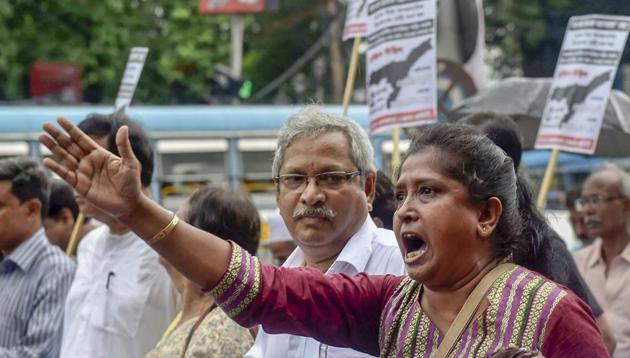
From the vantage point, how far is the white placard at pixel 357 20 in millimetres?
6780

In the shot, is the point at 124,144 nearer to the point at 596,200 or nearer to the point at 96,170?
the point at 96,170

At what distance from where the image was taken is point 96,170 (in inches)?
112

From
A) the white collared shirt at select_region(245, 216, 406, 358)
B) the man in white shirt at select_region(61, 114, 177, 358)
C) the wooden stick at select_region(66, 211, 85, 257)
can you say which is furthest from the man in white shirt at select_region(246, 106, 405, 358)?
the wooden stick at select_region(66, 211, 85, 257)

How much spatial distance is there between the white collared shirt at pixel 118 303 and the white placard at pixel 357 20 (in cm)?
202

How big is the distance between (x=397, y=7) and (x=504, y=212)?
125 inches

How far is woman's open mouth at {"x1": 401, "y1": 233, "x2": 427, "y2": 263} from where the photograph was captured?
2.86 metres

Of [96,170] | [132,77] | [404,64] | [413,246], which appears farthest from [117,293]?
[413,246]

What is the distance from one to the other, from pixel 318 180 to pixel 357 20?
3.04 m

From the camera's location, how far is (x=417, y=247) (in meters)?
2.90

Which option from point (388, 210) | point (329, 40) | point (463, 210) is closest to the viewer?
point (463, 210)

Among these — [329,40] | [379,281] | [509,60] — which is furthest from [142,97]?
[379,281]

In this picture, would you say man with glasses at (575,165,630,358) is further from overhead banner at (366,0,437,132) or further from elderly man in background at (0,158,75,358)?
elderly man in background at (0,158,75,358)

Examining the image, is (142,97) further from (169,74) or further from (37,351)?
(37,351)

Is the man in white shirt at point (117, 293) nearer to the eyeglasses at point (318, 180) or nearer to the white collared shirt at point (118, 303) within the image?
the white collared shirt at point (118, 303)
